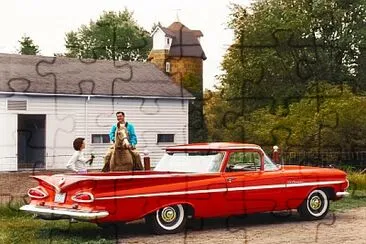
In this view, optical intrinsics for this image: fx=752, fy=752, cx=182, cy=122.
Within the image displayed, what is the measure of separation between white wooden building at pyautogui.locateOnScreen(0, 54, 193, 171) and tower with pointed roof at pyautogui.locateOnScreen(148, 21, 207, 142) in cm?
70

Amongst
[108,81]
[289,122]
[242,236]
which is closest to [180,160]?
[242,236]

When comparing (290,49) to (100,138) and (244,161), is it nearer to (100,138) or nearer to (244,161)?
(100,138)


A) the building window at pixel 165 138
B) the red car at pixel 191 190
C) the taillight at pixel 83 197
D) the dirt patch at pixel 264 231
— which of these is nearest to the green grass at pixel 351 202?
the dirt patch at pixel 264 231

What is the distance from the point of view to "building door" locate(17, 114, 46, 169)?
32562mm

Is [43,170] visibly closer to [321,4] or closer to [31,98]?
[31,98]

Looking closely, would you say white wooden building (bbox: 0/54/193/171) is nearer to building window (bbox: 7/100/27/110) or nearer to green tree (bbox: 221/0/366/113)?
building window (bbox: 7/100/27/110)

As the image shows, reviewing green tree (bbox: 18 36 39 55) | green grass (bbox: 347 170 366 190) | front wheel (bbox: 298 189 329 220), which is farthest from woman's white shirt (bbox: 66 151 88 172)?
green tree (bbox: 18 36 39 55)

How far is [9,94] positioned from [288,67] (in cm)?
1200

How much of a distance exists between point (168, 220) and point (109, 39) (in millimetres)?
34088

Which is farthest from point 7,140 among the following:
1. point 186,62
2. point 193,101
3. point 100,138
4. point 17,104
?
point 186,62

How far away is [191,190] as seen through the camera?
38.9ft

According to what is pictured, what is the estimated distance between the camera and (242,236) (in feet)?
37.9

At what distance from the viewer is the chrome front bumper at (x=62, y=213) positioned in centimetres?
1077

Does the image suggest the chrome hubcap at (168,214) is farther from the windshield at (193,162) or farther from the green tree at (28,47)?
the green tree at (28,47)
